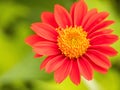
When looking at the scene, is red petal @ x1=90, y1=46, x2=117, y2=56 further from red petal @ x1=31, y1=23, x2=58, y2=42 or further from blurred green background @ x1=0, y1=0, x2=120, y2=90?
blurred green background @ x1=0, y1=0, x2=120, y2=90

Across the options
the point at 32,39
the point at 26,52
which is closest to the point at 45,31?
the point at 32,39

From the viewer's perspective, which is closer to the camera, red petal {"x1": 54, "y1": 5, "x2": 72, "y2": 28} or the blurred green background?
red petal {"x1": 54, "y1": 5, "x2": 72, "y2": 28}

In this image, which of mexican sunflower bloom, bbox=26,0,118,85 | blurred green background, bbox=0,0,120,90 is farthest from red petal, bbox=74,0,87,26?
blurred green background, bbox=0,0,120,90

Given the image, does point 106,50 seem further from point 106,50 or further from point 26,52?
point 26,52

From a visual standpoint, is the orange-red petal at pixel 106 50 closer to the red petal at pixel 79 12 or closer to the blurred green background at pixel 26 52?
the red petal at pixel 79 12

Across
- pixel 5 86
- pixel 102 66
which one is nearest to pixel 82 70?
pixel 102 66
